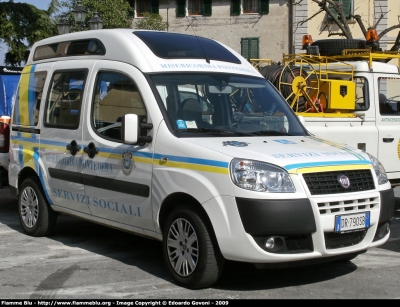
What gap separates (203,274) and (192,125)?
1.33 metres

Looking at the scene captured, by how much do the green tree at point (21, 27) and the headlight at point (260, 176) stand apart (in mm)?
18764

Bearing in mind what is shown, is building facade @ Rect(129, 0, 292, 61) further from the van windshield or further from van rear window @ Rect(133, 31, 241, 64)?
the van windshield

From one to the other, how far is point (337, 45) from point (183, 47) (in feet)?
14.9

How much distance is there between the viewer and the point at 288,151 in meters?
5.80

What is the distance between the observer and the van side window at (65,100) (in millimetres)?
7359

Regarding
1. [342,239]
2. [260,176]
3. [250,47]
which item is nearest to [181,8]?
[250,47]

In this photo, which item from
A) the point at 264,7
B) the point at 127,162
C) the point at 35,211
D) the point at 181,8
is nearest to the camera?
the point at 127,162

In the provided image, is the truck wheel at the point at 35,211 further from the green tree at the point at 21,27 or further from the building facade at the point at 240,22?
the building facade at the point at 240,22

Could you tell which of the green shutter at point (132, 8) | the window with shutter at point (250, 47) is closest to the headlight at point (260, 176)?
the window with shutter at point (250, 47)

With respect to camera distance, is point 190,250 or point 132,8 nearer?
point 190,250

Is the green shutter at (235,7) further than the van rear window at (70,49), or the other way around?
→ the green shutter at (235,7)

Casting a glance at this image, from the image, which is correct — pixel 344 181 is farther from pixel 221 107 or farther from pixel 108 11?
pixel 108 11

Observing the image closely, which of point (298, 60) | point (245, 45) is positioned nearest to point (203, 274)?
point (298, 60)

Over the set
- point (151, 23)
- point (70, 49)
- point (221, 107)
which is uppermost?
point (151, 23)
